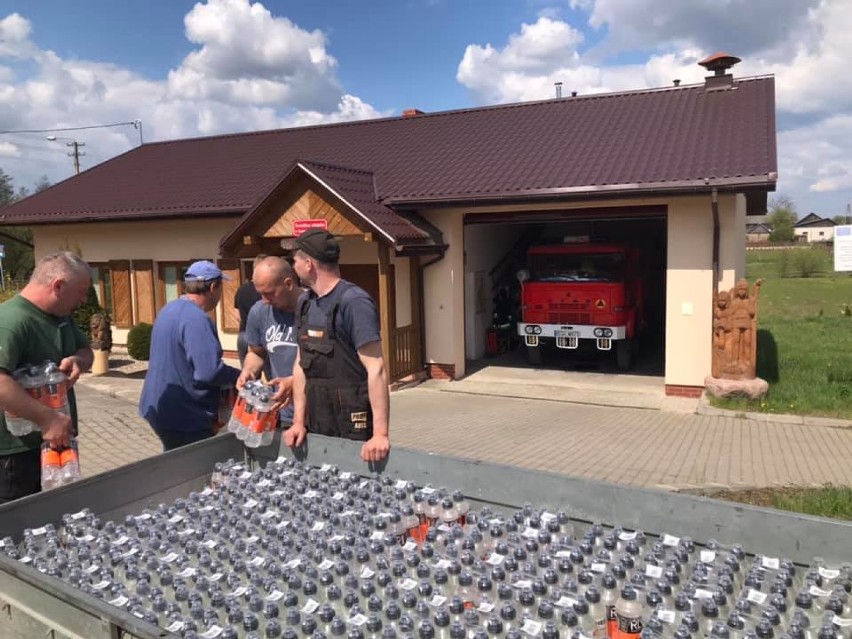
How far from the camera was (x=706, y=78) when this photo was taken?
1458cm

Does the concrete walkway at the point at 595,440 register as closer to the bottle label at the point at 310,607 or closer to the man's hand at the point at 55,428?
the man's hand at the point at 55,428

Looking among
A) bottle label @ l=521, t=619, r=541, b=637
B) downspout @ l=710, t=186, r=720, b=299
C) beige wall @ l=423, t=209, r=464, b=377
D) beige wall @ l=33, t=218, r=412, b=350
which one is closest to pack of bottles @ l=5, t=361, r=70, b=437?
bottle label @ l=521, t=619, r=541, b=637

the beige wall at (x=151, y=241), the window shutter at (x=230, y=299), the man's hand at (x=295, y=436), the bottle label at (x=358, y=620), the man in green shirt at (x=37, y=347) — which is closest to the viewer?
the bottle label at (x=358, y=620)

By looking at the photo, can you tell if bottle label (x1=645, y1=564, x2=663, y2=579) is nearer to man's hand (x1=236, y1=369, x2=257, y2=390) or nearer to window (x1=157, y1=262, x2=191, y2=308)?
man's hand (x1=236, y1=369, x2=257, y2=390)

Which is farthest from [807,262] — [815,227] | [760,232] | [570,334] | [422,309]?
[815,227]

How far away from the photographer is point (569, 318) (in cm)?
1369

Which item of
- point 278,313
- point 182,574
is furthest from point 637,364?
point 182,574

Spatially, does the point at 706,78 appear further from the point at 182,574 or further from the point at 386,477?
the point at 182,574

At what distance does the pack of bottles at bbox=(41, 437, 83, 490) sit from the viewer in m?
3.19

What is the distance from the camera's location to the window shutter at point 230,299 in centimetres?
1475

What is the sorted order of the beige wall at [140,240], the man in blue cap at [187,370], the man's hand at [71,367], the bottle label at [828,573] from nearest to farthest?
the bottle label at [828,573], the man's hand at [71,367], the man in blue cap at [187,370], the beige wall at [140,240]

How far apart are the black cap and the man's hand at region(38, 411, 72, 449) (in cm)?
139

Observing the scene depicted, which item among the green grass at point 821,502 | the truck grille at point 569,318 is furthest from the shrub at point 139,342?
the green grass at point 821,502

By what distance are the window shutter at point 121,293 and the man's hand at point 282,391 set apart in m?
14.1
